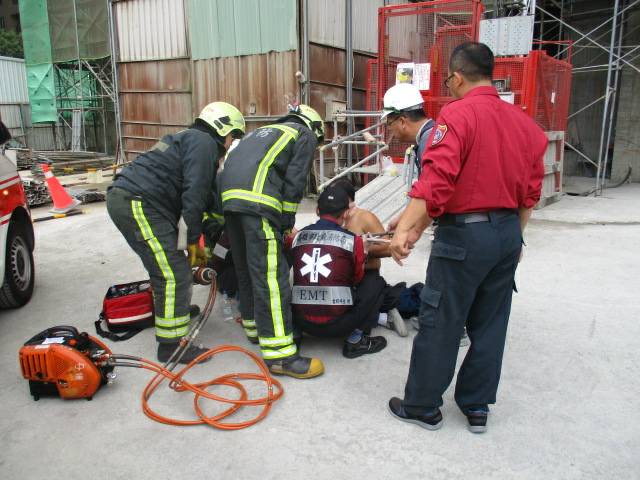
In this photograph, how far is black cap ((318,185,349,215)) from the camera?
3494mm

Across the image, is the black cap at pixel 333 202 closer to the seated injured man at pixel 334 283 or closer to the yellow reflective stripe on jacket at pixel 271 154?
the seated injured man at pixel 334 283

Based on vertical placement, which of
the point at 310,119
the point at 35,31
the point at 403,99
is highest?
the point at 35,31

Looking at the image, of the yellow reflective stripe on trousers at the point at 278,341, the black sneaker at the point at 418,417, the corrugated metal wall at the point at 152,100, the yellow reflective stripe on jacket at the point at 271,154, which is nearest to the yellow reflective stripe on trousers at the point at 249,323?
the yellow reflective stripe on trousers at the point at 278,341

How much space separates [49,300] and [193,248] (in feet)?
6.62

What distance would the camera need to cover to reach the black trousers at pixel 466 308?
236 centimetres

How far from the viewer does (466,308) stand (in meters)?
2.46

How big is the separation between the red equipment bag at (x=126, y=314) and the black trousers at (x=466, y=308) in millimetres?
2276

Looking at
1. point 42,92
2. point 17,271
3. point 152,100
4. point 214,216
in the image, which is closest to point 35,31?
point 42,92

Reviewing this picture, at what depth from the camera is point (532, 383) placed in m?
3.15

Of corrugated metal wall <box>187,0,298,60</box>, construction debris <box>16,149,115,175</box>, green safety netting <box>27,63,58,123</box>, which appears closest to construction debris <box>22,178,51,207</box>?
construction debris <box>16,149,115,175</box>

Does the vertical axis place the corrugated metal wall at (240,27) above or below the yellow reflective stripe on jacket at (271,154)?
above

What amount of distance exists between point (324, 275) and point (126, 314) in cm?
169

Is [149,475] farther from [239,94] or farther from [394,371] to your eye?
[239,94]

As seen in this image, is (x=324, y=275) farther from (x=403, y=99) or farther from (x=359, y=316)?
(x=403, y=99)
